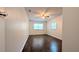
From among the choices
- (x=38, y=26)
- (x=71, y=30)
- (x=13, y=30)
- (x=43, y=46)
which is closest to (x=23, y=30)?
(x=43, y=46)

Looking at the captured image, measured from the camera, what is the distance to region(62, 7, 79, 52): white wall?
106 centimetres

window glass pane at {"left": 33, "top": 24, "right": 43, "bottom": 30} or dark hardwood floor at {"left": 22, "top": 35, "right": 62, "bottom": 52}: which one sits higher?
window glass pane at {"left": 33, "top": 24, "right": 43, "bottom": 30}

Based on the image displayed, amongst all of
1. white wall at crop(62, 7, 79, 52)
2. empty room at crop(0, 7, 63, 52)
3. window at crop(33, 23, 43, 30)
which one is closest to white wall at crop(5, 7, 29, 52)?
empty room at crop(0, 7, 63, 52)

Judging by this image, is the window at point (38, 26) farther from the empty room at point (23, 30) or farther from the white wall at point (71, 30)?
the white wall at point (71, 30)

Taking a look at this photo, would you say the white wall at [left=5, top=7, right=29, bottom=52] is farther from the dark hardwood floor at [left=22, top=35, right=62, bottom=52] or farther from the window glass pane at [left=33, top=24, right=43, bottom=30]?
the window glass pane at [left=33, top=24, right=43, bottom=30]

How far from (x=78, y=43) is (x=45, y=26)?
32.5 feet

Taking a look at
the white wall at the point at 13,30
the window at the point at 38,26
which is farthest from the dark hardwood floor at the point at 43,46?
the window at the point at 38,26

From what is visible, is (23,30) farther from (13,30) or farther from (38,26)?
(38,26)

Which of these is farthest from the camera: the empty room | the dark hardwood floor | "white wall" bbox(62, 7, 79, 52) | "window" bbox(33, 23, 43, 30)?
"window" bbox(33, 23, 43, 30)

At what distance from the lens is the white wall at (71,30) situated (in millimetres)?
1058

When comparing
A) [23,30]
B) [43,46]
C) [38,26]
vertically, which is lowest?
[43,46]

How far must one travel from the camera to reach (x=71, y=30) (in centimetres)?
111
